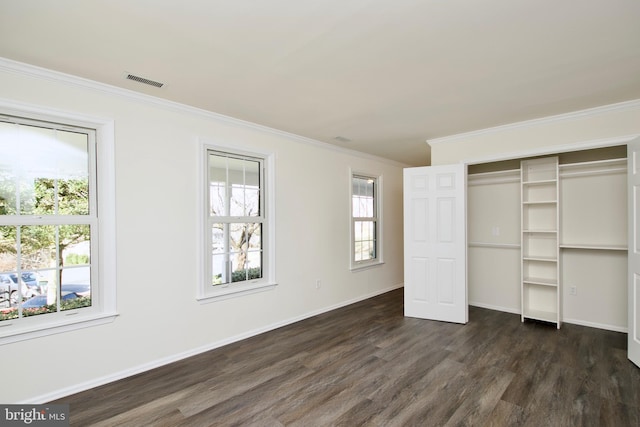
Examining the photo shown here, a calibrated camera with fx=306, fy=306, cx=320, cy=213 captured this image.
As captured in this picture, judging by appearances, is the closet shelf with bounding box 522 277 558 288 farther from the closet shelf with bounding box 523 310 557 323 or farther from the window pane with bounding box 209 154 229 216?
the window pane with bounding box 209 154 229 216

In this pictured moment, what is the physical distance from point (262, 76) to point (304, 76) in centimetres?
34

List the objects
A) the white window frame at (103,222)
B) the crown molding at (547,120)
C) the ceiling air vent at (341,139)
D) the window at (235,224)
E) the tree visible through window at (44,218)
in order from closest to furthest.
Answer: the tree visible through window at (44,218)
the white window frame at (103,222)
the crown molding at (547,120)
the window at (235,224)
the ceiling air vent at (341,139)

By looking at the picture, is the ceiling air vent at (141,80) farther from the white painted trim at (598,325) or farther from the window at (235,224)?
the white painted trim at (598,325)

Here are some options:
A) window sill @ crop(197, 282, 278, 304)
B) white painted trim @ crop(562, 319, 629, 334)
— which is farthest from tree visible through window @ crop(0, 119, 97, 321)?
white painted trim @ crop(562, 319, 629, 334)

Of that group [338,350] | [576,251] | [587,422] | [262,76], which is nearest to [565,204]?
[576,251]

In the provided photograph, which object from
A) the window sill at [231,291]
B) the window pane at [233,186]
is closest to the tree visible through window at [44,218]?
the window sill at [231,291]

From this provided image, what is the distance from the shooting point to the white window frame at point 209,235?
10.6 ft

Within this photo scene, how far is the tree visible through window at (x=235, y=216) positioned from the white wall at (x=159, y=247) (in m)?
0.23

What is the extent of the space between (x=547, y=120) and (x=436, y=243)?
1.90m

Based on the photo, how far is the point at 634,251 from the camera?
2855 millimetres

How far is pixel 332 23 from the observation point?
5.95 feet

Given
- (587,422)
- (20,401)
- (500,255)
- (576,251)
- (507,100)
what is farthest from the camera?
(500,255)

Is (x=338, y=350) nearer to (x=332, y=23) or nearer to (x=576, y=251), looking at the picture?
(x=332, y=23)

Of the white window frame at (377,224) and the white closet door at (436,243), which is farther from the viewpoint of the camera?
the white window frame at (377,224)
